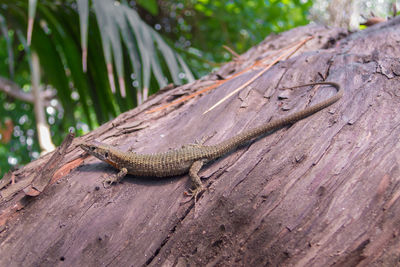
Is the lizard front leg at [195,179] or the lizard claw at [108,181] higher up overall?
the lizard claw at [108,181]

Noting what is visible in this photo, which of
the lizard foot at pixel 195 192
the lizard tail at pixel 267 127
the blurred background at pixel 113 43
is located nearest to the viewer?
the lizard foot at pixel 195 192

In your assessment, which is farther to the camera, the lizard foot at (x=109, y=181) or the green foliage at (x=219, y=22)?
the green foliage at (x=219, y=22)

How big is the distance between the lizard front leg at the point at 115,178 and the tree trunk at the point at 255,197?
7 centimetres

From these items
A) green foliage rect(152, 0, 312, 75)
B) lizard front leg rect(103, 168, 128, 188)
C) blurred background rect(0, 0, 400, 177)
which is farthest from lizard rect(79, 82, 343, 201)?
green foliage rect(152, 0, 312, 75)

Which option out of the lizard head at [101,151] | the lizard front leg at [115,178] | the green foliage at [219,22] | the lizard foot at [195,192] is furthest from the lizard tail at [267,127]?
the green foliage at [219,22]

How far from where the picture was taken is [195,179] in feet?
7.77

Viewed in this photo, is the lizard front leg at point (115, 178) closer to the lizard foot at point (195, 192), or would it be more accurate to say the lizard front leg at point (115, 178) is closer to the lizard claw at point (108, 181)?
the lizard claw at point (108, 181)

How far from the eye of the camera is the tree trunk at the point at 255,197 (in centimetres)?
175

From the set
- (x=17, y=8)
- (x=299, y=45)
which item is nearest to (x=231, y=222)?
(x=299, y=45)

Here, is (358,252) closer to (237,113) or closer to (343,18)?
(237,113)

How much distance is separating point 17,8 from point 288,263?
4107mm

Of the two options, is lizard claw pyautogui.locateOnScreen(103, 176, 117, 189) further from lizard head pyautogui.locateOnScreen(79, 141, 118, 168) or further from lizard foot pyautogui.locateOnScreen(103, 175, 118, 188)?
lizard head pyautogui.locateOnScreen(79, 141, 118, 168)

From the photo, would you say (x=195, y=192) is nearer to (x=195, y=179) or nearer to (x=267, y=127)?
(x=195, y=179)

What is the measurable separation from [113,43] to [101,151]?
43.9 inches
